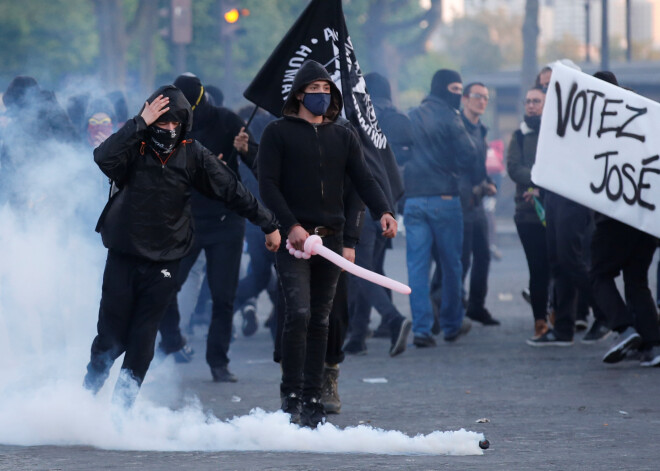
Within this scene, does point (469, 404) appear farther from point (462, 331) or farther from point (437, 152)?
point (437, 152)

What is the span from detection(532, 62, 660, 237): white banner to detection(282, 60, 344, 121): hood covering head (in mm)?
2439

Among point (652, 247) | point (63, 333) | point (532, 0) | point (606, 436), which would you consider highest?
point (532, 0)

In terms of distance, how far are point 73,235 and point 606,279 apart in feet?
12.1

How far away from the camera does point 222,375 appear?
8.41 metres

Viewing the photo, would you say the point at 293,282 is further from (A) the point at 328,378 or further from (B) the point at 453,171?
(B) the point at 453,171

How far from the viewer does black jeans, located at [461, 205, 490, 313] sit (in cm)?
1109

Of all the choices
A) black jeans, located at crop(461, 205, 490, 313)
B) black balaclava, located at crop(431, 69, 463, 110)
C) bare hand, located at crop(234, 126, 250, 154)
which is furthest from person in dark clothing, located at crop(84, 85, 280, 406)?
black jeans, located at crop(461, 205, 490, 313)

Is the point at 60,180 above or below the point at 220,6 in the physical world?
below

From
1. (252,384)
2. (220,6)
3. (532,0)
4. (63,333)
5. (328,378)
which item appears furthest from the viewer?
(532,0)

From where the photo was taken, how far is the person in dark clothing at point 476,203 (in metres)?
10.8

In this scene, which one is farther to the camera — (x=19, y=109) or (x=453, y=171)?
(x=453, y=171)

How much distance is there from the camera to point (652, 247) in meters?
8.58

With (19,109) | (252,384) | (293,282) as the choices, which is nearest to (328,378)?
(293,282)

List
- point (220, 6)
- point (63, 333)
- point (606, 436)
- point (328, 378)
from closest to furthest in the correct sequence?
point (606, 436) → point (328, 378) → point (63, 333) → point (220, 6)
